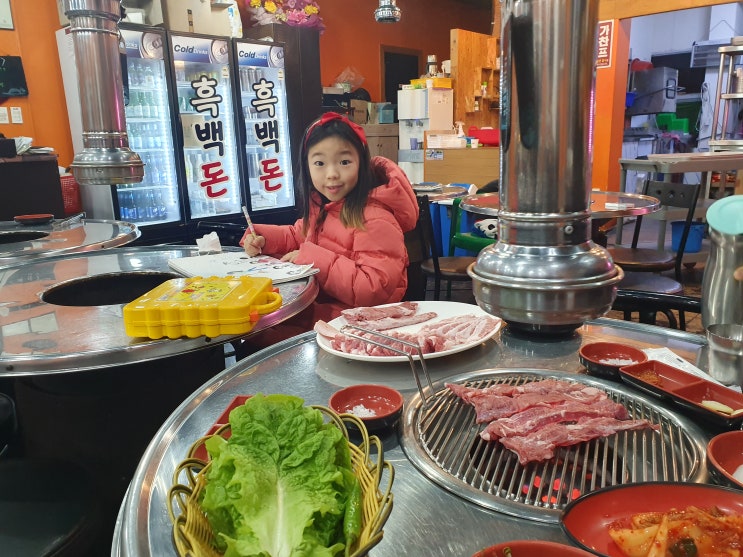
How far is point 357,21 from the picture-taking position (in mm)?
9117

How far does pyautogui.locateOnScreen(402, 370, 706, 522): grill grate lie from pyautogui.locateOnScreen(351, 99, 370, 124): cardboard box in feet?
26.3

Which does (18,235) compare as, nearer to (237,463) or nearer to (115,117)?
(115,117)

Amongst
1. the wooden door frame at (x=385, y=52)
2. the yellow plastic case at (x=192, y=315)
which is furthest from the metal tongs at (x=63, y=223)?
the wooden door frame at (x=385, y=52)

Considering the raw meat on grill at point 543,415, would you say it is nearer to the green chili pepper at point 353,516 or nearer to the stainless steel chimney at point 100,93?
the green chili pepper at point 353,516

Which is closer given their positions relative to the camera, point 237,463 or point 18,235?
point 237,463

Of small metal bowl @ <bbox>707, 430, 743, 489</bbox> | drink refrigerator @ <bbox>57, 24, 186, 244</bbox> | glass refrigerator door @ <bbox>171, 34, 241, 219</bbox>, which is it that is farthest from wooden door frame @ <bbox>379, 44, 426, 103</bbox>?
small metal bowl @ <bbox>707, 430, 743, 489</bbox>

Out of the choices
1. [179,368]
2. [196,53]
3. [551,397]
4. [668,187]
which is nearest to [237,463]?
[551,397]

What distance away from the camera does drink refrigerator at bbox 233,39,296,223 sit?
19.8 ft

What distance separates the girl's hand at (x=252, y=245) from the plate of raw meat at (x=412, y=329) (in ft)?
3.06

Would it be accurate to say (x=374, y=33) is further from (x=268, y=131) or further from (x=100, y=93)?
(x=100, y=93)

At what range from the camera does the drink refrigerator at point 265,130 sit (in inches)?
238

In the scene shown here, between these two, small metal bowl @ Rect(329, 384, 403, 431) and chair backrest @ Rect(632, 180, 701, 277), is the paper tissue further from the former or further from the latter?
chair backrest @ Rect(632, 180, 701, 277)

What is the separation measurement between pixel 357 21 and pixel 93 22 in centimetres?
775

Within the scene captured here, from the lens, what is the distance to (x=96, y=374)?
1.80m
